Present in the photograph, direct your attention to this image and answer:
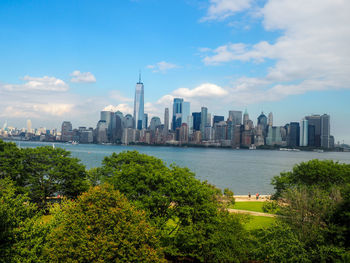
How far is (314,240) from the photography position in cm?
2356

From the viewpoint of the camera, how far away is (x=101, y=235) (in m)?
16.4

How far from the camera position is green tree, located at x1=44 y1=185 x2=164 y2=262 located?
15.9 metres

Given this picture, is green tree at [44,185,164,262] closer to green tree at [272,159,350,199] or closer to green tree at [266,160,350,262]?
green tree at [266,160,350,262]

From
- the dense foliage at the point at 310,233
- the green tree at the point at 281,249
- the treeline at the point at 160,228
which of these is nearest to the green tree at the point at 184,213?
the treeline at the point at 160,228

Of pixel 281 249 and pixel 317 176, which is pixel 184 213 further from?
pixel 317 176

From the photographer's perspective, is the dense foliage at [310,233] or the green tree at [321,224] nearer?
the dense foliage at [310,233]

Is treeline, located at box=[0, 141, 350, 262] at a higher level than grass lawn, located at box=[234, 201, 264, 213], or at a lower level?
higher

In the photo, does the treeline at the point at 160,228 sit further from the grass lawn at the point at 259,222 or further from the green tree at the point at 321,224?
the grass lawn at the point at 259,222

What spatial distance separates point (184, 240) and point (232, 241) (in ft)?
12.4

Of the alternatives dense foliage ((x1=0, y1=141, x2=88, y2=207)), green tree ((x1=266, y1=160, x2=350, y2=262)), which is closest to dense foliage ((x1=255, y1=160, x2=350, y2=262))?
green tree ((x1=266, y1=160, x2=350, y2=262))

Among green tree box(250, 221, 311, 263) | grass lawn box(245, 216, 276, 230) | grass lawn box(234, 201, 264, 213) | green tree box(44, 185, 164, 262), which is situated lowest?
grass lawn box(234, 201, 264, 213)

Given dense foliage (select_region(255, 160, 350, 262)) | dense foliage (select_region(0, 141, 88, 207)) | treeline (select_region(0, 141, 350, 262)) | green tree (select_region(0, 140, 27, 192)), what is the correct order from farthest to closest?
1. dense foliage (select_region(0, 141, 88, 207))
2. green tree (select_region(0, 140, 27, 192))
3. dense foliage (select_region(255, 160, 350, 262))
4. treeline (select_region(0, 141, 350, 262))

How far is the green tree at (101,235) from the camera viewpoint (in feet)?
52.1

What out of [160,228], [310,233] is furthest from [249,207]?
[160,228]
